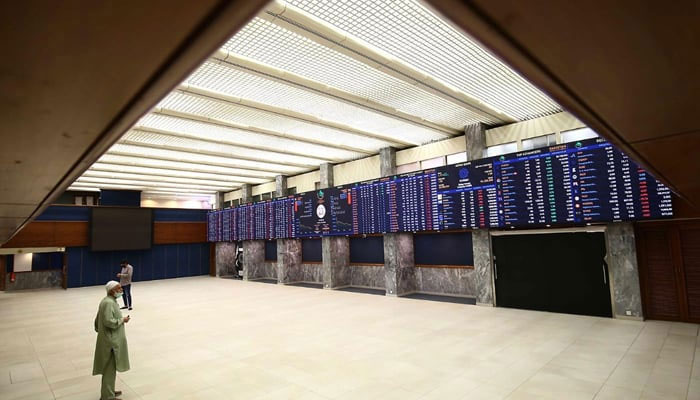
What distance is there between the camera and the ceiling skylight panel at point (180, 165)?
11.5 m

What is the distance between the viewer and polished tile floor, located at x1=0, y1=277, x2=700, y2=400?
430 centimetres

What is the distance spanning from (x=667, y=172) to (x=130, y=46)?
2469 millimetres

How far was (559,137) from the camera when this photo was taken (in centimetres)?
842

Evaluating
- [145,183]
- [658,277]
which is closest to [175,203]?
[145,183]

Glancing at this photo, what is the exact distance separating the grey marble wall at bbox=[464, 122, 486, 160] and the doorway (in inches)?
84.5

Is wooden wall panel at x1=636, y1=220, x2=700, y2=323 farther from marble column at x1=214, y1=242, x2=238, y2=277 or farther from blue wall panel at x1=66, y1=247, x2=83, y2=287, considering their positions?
→ blue wall panel at x1=66, y1=247, x2=83, y2=287

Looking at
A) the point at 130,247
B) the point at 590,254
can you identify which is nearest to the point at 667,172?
the point at 590,254

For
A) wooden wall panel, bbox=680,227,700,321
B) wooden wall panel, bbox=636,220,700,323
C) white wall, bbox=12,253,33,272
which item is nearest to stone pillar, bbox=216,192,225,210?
white wall, bbox=12,253,33,272

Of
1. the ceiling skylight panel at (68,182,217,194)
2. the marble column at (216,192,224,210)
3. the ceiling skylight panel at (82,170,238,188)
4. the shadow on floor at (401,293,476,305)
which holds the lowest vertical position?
the shadow on floor at (401,293,476,305)

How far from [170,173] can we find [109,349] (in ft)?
35.7

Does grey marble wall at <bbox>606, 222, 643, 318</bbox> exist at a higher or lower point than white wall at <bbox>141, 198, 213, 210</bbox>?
lower

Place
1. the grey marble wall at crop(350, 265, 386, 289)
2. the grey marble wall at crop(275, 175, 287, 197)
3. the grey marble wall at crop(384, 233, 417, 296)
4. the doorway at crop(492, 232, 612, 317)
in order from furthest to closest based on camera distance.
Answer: the grey marble wall at crop(275, 175, 287, 197) < the grey marble wall at crop(350, 265, 386, 289) < the grey marble wall at crop(384, 233, 417, 296) < the doorway at crop(492, 232, 612, 317)

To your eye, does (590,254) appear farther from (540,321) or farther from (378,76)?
(378,76)

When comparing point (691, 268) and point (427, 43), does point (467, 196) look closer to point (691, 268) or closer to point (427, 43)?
point (691, 268)
